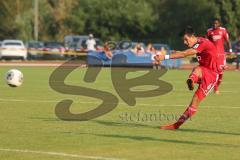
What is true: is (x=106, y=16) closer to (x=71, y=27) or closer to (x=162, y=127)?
(x=71, y=27)

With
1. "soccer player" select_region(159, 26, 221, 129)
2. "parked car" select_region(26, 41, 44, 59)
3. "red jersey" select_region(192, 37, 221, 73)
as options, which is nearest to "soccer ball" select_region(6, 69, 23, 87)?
"soccer player" select_region(159, 26, 221, 129)

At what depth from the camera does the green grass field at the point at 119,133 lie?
9984 millimetres

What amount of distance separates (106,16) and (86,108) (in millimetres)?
57560

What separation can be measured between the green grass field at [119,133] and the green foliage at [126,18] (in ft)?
166

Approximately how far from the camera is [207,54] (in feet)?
42.2

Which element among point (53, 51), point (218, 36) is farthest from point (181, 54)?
point (53, 51)

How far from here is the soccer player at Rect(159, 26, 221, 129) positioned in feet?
41.5

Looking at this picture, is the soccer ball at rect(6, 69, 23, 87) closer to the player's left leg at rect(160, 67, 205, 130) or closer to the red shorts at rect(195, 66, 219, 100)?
the player's left leg at rect(160, 67, 205, 130)

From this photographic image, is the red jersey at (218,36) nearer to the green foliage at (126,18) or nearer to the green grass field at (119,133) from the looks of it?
the green grass field at (119,133)

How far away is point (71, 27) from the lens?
255 ft

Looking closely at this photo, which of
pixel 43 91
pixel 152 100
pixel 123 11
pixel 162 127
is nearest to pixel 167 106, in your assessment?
pixel 152 100

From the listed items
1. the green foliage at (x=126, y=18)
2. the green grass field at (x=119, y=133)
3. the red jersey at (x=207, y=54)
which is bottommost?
the green grass field at (x=119, y=133)

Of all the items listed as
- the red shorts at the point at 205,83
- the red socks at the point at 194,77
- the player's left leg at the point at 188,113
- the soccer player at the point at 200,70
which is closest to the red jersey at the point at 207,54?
the soccer player at the point at 200,70

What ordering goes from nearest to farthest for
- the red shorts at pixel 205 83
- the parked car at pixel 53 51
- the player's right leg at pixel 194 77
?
the player's right leg at pixel 194 77 < the red shorts at pixel 205 83 < the parked car at pixel 53 51
